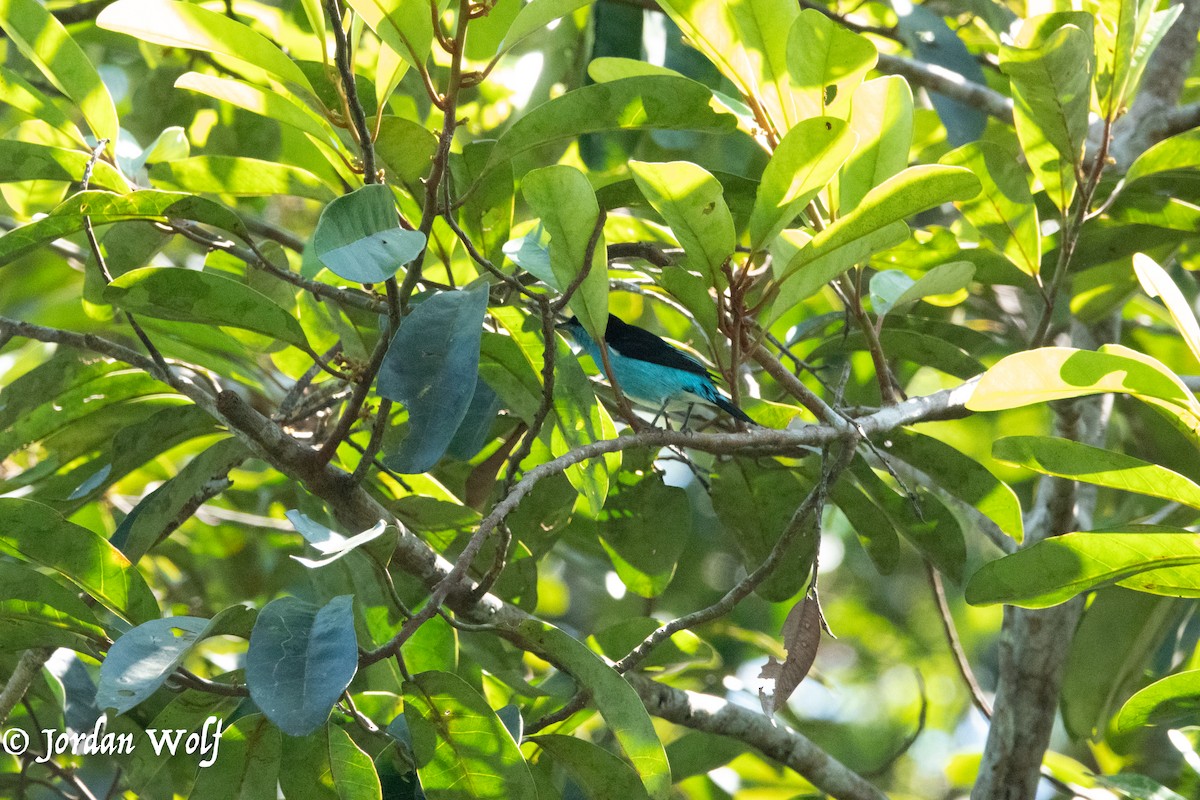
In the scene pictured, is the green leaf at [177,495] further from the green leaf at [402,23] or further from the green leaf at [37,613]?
the green leaf at [402,23]

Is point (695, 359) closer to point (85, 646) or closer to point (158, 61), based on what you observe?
point (85, 646)

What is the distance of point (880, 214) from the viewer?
5.07 feet

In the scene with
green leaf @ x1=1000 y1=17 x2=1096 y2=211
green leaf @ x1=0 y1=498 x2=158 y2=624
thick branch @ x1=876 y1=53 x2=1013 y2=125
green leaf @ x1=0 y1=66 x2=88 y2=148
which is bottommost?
green leaf @ x1=0 y1=498 x2=158 y2=624

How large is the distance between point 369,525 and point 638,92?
0.84 metres

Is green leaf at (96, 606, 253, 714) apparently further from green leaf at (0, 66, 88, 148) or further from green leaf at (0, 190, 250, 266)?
green leaf at (0, 66, 88, 148)

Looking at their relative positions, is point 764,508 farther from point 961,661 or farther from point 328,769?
point 328,769

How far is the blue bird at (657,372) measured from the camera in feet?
9.14

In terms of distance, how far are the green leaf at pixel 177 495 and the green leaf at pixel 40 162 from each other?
1.67ft

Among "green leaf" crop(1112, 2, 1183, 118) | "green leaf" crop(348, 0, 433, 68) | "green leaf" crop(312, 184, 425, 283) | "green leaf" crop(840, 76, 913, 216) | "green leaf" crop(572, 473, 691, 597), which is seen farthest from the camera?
"green leaf" crop(572, 473, 691, 597)

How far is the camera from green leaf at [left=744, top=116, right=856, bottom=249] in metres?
1.54

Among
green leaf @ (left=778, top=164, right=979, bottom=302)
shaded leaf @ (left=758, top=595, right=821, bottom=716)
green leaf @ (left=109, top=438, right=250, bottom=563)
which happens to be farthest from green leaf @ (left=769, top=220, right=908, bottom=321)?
green leaf @ (left=109, top=438, right=250, bottom=563)

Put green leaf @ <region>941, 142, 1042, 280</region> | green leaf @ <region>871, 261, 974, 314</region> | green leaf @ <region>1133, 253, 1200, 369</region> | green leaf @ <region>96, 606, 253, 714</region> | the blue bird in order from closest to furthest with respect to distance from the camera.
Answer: green leaf @ <region>96, 606, 253, 714</region> < green leaf @ <region>1133, 253, 1200, 369</region> < green leaf @ <region>871, 261, 974, 314</region> < green leaf @ <region>941, 142, 1042, 280</region> < the blue bird

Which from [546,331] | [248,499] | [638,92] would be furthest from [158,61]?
[546,331]

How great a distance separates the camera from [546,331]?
1.53 meters
